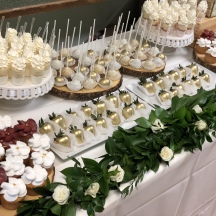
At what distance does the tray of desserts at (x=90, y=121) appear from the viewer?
3.99ft

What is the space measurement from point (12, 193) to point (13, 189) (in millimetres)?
10

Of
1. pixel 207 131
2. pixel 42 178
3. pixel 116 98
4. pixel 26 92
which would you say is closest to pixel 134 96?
pixel 116 98

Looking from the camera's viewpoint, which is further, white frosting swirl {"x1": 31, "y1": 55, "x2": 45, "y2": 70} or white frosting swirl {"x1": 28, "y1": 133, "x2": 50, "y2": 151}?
white frosting swirl {"x1": 31, "y1": 55, "x2": 45, "y2": 70}

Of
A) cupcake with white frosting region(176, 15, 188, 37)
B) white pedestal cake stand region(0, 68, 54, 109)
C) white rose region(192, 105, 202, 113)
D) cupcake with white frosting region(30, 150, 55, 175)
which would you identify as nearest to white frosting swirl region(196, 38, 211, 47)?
cupcake with white frosting region(176, 15, 188, 37)

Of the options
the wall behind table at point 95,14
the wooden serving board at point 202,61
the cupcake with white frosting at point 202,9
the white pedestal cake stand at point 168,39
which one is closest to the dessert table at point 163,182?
the white pedestal cake stand at point 168,39

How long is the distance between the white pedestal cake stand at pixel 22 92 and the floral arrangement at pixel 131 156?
11.7 inches

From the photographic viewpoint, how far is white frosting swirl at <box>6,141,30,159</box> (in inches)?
41.0

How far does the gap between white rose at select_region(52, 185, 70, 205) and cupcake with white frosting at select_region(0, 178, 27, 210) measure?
82 mm

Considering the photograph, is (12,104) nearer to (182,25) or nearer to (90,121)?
(90,121)

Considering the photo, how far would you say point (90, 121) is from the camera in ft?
4.29

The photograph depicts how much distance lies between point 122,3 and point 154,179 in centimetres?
161

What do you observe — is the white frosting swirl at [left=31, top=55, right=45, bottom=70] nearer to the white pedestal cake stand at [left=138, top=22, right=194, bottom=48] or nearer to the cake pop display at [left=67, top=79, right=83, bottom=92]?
the cake pop display at [left=67, top=79, right=83, bottom=92]

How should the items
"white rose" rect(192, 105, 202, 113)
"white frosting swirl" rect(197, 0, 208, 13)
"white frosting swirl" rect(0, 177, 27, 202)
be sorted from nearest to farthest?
"white frosting swirl" rect(0, 177, 27, 202) < "white rose" rect(192, 105, 202, 113) < "white frosting swirl" rect(197, 0, 208, 13)

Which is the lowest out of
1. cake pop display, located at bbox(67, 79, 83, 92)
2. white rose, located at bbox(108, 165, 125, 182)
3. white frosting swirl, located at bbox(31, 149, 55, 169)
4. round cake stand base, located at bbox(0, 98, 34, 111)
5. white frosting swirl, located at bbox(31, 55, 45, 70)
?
round cake stand base, located at bbox(0, 98, 34, 111)
